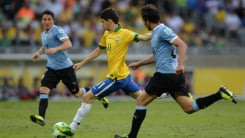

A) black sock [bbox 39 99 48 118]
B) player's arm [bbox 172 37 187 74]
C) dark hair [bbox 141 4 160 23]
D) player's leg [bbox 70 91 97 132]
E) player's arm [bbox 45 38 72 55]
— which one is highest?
dark hair [bbox 141 4 160 23]

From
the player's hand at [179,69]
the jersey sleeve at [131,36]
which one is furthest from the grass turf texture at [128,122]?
the player's hand at [179,69]

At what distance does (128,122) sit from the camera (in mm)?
18797

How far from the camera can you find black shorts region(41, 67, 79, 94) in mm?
17266

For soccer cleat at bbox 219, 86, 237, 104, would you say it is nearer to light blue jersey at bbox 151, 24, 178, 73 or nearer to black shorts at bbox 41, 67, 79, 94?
light blue jersey at bbox 151, 24, 178, 73

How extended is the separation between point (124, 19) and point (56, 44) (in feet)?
51.2

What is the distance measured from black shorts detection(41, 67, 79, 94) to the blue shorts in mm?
2806

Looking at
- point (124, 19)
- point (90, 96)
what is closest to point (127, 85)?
point (90, 96)

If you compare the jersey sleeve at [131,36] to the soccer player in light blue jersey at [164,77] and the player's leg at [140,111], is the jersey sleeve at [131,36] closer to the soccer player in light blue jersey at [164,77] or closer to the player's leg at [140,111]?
the soccer player in light blue jersey at [164,77]

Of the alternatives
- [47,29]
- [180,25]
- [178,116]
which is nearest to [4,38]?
[180,25]

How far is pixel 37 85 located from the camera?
101 feet

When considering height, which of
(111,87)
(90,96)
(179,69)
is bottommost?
(90,96)

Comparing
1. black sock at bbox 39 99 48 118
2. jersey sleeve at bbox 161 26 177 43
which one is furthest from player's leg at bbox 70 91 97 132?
jersey sleeve at bbox 161 26 177 43

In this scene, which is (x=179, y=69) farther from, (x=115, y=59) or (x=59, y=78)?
(x=59, y=78)

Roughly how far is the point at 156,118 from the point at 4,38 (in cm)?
1203
